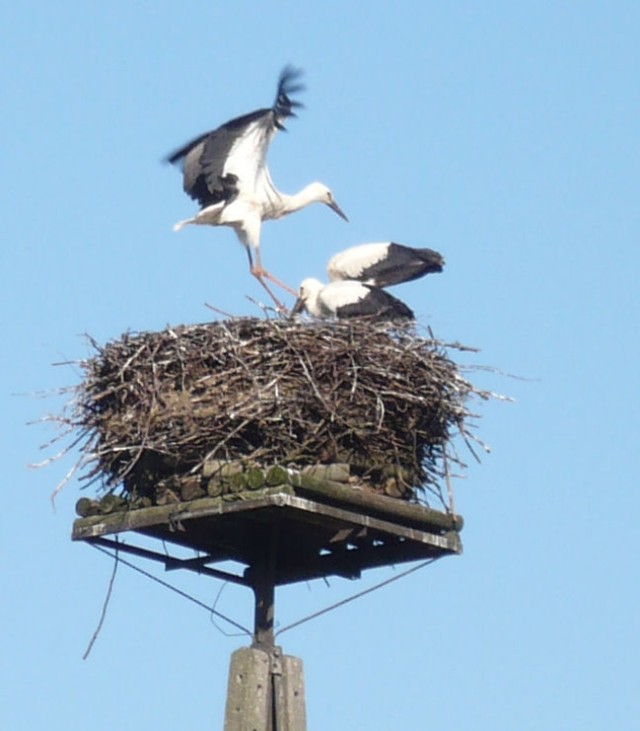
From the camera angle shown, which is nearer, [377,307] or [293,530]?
[293,530]

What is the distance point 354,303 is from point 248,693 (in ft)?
14.5

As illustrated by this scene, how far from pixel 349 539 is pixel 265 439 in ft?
2.28

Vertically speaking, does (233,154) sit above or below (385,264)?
above

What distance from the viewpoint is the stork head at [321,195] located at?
476 inches

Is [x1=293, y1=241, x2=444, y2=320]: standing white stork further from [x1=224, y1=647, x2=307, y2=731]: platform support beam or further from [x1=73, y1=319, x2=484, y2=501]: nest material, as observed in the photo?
[x1=224, y1=647, x2=307, y2=731]: platform support beam

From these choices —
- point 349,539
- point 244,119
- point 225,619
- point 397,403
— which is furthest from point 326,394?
point 244,119

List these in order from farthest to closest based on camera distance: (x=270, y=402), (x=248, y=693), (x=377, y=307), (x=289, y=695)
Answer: (x=377, y=307) < (x=270, y=402) < (x=289, y=695) < (x=248, y=693)

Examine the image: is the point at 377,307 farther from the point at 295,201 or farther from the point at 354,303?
the point at 295,201

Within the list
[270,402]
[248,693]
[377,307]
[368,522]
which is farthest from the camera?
[377,307]

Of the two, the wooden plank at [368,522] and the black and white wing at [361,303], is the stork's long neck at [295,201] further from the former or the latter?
the wooden plank at [368,522]

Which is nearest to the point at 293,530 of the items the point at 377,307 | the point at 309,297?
the point at 377,307

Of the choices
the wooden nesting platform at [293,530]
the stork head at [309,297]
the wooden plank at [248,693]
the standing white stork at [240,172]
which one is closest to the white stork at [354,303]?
the stork head at [309,297]

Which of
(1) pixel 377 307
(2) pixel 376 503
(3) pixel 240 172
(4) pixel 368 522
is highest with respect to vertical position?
(3) pixel 240 172

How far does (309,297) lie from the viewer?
410 inches
